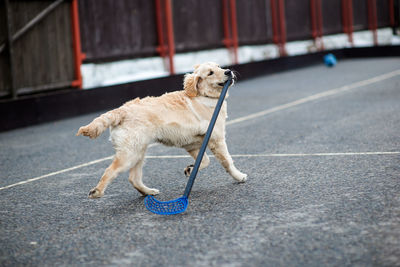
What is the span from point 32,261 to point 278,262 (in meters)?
1.81

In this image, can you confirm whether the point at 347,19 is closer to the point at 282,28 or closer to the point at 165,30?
the point at 282,28

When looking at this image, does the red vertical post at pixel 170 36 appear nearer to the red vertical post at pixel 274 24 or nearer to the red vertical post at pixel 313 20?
the red vertical post at pixel 274 24

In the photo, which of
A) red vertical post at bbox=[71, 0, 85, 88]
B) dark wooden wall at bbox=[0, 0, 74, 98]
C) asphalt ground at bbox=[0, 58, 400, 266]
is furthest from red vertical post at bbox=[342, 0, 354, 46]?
asphalt ground at bbox=[0, 58, 400, 266]

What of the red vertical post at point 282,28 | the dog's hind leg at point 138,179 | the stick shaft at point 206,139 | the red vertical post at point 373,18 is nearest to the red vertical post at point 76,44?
the dog's hind leg at point 138,179

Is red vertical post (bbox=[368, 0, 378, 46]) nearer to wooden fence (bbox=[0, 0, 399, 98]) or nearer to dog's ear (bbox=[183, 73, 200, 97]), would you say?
wooden fence (bbox=[0, 0, 399, 98])

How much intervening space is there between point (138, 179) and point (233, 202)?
1051 millimetres

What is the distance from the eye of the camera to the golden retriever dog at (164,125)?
593cm

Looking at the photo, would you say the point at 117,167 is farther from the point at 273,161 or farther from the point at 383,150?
the point at 383,150

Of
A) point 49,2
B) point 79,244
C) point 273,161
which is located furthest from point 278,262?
A: point 49,2

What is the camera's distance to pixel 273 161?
781 cm

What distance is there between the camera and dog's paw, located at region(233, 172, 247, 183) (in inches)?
263

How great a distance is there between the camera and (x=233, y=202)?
19.6ft

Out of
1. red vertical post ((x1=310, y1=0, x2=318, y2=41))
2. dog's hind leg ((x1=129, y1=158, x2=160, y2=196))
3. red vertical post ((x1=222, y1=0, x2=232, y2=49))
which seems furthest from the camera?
red vertical post ((x1=310, y1=0, x2=318, y2=41))

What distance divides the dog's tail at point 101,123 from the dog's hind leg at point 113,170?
0.98 ft
